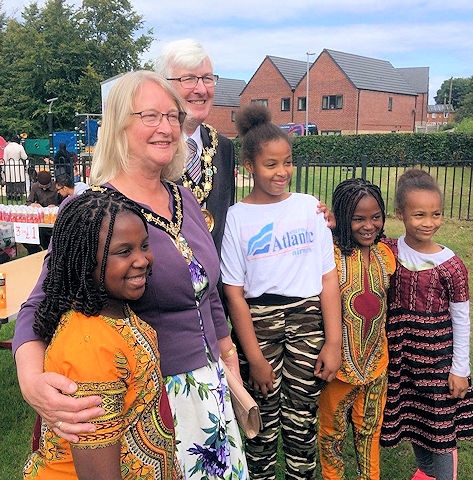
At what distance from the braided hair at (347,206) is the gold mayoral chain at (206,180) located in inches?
26.0

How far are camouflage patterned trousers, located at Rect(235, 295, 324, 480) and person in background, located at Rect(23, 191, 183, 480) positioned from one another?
95cm

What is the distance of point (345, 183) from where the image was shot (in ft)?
8.67

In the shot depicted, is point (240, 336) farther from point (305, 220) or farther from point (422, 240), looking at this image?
point (422, 240)

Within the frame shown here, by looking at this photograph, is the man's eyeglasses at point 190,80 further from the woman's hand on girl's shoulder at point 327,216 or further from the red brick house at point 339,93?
the red brick house at point 339,93

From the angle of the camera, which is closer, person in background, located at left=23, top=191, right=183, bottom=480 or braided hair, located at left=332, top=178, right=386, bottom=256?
person in background, located at left=23, top=191, right=183, bottom=480

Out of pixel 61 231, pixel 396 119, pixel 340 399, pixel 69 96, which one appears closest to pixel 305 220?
pixel 340 399

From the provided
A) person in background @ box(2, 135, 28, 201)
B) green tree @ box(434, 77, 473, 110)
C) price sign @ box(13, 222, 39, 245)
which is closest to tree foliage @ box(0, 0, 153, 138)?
person in background @ box(2, 135, 28, 201)

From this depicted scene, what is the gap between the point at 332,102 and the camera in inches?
1687

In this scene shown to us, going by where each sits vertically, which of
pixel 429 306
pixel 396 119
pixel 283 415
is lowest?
pixel 283 415

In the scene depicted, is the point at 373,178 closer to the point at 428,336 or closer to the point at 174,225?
the point at 428,336

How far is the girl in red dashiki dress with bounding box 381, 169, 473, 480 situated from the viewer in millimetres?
2451

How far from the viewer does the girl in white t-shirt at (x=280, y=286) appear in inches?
92.7

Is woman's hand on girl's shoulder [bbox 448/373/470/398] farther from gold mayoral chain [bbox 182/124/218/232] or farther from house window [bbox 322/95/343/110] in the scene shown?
house window [bbox 322/95/343/110]

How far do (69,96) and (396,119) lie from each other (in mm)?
28920
